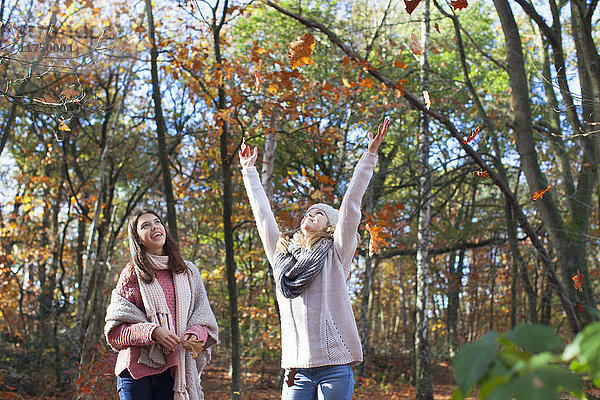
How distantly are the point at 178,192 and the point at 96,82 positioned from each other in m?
3.04

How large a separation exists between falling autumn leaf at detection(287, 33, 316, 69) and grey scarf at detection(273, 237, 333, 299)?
121 cm

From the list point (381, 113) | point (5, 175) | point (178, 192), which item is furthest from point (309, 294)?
point (5, 175)

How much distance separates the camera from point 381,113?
938 cm

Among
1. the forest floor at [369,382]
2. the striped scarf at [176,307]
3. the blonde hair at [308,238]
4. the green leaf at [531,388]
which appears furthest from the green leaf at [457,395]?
the forest floor at [369,382]

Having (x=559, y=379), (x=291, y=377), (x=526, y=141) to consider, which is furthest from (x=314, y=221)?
(x=526, y=141)

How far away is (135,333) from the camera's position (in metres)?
2.94

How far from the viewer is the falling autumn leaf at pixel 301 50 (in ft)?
11.1

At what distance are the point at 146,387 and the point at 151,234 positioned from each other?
0.88 meters

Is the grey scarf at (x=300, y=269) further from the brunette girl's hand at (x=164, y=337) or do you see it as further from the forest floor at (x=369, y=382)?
the forest floor at (x=369, y=382)

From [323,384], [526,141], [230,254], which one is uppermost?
[526,141]

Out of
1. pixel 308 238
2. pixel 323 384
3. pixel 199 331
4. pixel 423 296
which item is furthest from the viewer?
pixel 423 296

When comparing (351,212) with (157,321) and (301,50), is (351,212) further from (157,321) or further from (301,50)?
(157,321)

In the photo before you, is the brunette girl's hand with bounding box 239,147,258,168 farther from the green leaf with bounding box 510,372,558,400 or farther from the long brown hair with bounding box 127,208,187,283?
the green leaf with bounding box 510,372,558,400

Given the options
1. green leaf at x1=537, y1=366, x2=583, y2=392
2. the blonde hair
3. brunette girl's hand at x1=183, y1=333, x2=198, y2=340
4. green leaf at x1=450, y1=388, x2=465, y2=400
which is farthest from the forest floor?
green leaf at x1=537, y1=366, x2=583, y2=392
